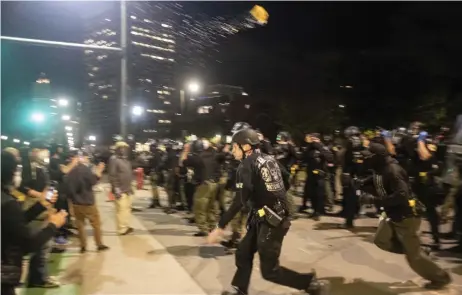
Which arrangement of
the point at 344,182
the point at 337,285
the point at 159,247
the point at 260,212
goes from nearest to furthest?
the point at 260,212 → the point at 337,285 → the point at 159,247 → the point at 344,182

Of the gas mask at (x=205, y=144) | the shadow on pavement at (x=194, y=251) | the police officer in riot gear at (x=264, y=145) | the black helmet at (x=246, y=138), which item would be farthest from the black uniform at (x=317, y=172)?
the black helmet at (x=246, y=138)

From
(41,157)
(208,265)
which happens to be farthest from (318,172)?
(41,157)

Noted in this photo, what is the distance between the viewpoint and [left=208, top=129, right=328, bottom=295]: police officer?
4949 millimetres

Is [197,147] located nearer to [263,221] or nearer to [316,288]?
[263,221]

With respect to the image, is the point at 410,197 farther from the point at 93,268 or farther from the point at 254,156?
the point at 93,268

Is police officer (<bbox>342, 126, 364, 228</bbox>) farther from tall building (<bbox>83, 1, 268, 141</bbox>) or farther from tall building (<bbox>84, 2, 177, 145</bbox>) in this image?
tall building (<bbox>84, 2, 177, 145</bbox>)

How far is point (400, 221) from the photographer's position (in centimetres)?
575

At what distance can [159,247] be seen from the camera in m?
8.56

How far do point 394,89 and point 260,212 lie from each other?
17636mm

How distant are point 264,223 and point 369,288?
76.2 inches

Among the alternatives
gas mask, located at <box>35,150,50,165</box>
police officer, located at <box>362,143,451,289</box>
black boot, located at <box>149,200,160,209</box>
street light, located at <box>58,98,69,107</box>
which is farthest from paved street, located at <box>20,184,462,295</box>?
street light, located at <box>58,98,69,107</box>

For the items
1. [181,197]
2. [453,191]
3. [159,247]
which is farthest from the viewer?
[181,197]

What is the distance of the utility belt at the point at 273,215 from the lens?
4941 millimetres

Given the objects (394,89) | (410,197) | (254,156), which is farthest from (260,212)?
(394,89)
